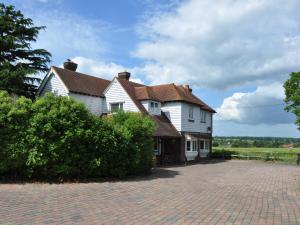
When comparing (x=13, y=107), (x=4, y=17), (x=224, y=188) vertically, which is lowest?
(x=224, y=188)

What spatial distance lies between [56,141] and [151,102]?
1589 cm

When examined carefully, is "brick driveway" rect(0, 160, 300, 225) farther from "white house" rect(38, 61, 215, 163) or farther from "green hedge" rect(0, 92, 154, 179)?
"white house" rect(38, 61, 215, 163)

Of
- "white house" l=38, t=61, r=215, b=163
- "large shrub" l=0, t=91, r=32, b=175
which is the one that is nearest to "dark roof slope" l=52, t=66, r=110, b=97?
"white house" l=38, t=61, r=215, b=163

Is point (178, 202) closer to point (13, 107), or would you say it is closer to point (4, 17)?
point (13, 107)

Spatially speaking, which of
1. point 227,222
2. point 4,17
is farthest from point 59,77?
Answer: point 227,222

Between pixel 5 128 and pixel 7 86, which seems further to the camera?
pixel 7 86

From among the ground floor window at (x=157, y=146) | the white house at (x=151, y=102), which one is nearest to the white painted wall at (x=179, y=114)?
the white house at (x=151, y=102)

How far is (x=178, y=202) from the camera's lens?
11094 mm

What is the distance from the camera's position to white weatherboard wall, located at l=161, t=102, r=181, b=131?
104 ft

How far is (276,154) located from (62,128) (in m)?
31.6

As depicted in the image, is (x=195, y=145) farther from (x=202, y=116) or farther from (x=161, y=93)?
(x=161, y=93)

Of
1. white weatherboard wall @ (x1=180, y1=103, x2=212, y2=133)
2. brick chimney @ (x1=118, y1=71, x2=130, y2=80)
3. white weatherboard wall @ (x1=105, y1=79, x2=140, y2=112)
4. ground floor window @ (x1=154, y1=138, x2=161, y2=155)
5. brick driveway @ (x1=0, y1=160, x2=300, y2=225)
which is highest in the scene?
brick chimney @ (x1=118, y1=71, x2=130, y2=80)

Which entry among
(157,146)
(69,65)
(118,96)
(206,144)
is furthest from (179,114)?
(69,65)

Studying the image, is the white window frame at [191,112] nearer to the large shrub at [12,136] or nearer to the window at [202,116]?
the window at [202,116]
